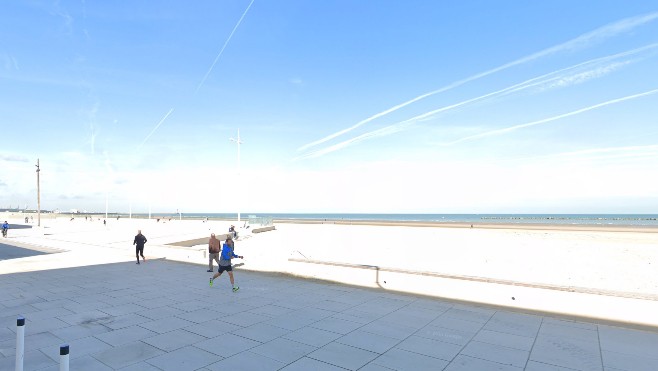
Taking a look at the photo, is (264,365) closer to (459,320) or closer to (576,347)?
(459,320)

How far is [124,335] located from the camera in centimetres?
671

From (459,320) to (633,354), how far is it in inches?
115

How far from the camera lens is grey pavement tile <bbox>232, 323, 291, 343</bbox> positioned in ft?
21.8

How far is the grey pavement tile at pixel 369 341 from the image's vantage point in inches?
242

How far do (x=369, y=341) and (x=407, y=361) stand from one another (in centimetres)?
101

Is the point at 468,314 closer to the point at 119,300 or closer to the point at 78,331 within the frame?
the point at 78,331

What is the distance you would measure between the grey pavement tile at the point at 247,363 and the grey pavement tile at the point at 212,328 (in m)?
1.28

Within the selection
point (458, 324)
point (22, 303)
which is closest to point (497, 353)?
point (458, 324)

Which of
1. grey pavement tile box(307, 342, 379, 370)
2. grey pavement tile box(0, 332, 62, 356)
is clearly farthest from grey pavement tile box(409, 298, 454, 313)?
grey pavement tile box(0, 332, 62, 356)

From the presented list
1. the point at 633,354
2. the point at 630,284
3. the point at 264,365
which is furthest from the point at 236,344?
the point at 630,284

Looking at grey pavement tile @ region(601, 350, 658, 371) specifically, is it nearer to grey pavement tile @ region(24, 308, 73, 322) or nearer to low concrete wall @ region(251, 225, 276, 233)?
grey pavement tile @ region(24, 308, 73, 322)

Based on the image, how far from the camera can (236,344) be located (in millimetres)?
6289

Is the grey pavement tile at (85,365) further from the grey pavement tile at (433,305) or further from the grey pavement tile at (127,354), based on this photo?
the grey pavement tile at (433,305)

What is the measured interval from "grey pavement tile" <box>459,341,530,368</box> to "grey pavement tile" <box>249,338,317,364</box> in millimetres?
2753
